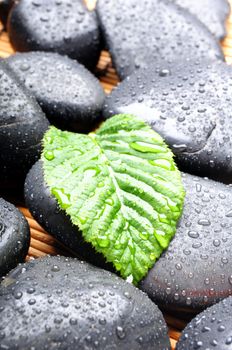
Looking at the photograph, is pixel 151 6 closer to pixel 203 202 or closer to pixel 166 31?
pixel 166 31

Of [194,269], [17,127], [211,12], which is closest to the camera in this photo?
[194,269]

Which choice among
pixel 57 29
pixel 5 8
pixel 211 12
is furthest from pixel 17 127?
pixel 211 12

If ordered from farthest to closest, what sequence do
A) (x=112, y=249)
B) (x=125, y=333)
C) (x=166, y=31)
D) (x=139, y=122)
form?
(x=166, y=31) < (x=139, y=122) < (x=112, y=249) < (x=125, y=333)

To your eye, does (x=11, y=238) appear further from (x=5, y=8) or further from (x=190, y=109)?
(x=5, y=8)

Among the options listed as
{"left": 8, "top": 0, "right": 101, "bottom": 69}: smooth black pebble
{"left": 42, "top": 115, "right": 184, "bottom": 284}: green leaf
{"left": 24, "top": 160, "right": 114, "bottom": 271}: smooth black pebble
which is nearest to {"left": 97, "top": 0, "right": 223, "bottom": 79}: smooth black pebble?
{"left": 8, "top": 0, "right": 101, "bottom": 69}: smooth black pebble

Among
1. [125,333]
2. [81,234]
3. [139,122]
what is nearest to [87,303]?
[125,333]

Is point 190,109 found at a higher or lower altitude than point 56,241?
higher

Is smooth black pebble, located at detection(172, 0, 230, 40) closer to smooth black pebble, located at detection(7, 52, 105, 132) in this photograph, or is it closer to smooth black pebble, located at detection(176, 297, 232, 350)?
smooth black pebble, located at detection(7, 52, 105, 132)
